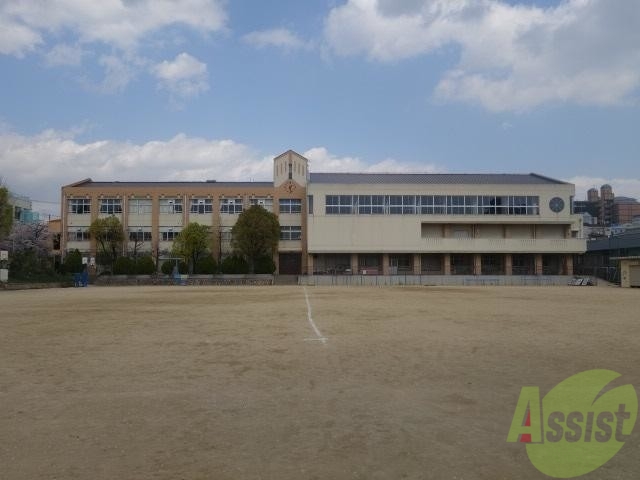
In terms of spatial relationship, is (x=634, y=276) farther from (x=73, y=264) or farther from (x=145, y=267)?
(x=73, y=264)

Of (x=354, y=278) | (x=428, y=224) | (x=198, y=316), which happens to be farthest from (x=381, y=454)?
(x=428, y=224)

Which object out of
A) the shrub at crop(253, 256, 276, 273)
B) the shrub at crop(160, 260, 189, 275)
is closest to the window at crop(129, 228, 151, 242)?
the shrub at crop(160, 260, 189, 275)

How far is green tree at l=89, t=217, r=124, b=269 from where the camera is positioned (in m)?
63.4

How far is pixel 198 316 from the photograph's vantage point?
17.9 m

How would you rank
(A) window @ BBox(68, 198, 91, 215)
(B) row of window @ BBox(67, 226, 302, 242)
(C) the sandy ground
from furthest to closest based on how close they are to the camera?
(A) window @ BBox(68, 198, 91, 215), (B) row of window @ BBox(67, 226, 302, 242), (C) the sandy ground

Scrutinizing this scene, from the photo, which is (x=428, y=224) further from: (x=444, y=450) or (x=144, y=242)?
(x=444, y=450)

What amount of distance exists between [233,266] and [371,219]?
1764 cm

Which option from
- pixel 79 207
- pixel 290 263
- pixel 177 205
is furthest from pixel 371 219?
pixel 79 207

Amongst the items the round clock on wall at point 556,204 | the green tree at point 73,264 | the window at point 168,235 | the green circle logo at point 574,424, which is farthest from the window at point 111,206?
the green circle logo at point 574,424

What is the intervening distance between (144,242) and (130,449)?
215 ft

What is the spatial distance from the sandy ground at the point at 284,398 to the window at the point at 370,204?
48.8m

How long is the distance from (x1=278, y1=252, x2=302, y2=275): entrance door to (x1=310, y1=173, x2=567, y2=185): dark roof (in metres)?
10.6

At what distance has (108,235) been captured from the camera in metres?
63.7

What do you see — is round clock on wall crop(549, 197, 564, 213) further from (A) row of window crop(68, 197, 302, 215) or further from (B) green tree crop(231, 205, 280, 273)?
(B) green tree crop(231, 205, 280, 273)
